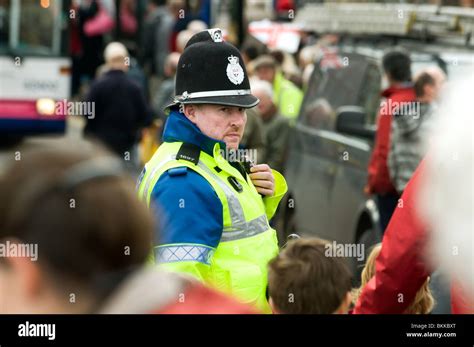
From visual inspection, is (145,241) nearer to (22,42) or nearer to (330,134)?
Result: (330,134)

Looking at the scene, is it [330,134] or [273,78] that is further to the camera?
[273,78]

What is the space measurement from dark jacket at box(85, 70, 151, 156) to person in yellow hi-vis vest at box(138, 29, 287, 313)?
9168 millimetres

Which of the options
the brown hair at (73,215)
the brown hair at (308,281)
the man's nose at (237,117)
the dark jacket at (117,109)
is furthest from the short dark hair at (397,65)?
the brown hair at (73,215)

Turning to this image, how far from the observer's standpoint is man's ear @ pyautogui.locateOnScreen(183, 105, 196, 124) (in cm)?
448

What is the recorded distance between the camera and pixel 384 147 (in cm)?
903

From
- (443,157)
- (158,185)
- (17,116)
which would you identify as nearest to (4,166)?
(443,157)

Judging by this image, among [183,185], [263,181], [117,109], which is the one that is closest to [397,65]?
[117,109]

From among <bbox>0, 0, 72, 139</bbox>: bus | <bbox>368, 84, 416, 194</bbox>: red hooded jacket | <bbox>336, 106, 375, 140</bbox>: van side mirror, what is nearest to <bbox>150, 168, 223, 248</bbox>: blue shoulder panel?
<bbox>368, 84, 416, 194</bbox>: red hooded jacket

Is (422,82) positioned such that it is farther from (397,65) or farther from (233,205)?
(233,205)

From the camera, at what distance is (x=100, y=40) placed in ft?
83.1

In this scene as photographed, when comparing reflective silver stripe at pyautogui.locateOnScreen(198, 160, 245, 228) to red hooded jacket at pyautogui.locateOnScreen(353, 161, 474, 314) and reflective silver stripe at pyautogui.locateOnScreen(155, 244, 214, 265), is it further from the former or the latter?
red hooded jacket at pyautogui.locateOnScreen(353, 161, 474, 314)

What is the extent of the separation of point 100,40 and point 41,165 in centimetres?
2342

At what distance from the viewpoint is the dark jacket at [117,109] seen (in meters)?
13.7

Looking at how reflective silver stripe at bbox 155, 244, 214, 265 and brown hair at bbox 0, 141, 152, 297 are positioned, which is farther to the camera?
reflective silver stripe at bbox 155, 244, 214, 265
